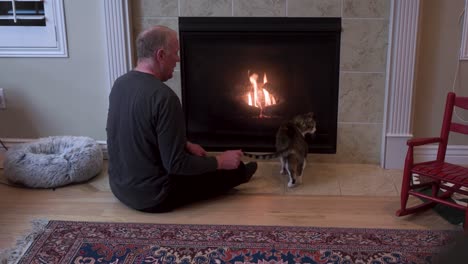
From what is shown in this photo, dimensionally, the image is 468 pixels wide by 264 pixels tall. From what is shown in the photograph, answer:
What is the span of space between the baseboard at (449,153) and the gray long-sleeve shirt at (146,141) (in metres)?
1.51

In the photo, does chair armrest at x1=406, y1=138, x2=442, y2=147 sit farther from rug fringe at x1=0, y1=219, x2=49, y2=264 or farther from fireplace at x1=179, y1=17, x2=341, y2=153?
rug fringe at x1=0, y1=219, x2=49, y2=264

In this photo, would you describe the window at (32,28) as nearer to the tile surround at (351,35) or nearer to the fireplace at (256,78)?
the tile surround at (351,35)

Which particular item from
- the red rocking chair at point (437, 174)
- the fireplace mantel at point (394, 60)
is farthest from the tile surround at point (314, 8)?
the red rocking chair at point (437, 174)

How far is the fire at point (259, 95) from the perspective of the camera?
3.51m

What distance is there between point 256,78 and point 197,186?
3.23 ft

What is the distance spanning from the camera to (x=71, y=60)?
352 centimetres

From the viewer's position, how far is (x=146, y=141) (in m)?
2.69

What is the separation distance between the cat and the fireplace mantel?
0.54m

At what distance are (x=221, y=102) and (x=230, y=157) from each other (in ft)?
2.65

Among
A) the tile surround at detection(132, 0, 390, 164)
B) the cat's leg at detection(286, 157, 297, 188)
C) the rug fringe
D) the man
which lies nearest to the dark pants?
the man

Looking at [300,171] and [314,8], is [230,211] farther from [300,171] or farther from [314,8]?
[314,8]

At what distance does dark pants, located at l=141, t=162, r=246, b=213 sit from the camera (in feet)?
9.14

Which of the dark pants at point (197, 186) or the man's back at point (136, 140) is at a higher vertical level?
the man's back at point (136, 140)

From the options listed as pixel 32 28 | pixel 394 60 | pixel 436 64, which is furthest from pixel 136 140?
pixel 436 64
